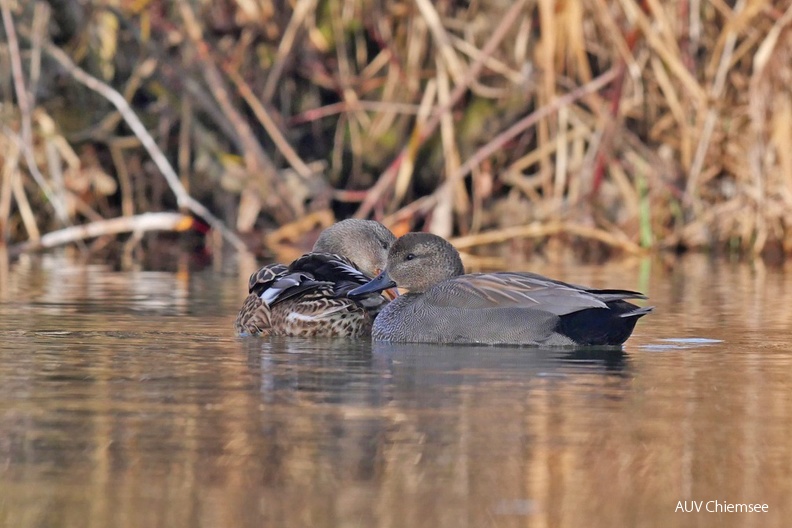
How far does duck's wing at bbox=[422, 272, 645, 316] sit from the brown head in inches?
60.8

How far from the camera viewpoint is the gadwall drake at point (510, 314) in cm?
611

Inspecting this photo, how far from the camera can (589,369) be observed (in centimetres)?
560

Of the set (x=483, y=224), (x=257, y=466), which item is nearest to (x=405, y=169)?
(x=483, y=224)

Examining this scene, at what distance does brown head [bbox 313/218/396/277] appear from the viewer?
8.12 metres

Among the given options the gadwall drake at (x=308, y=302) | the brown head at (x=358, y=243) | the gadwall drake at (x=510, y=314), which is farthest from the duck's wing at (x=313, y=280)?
the brown head at (x=358, y=243)

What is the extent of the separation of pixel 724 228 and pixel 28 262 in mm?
5630

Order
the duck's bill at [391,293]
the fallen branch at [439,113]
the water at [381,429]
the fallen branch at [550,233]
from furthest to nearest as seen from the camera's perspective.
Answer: the fallen branch at [439,113] < the fallen branch at [550,233] < the duck's bill at [391,293] < the water at [381,429]

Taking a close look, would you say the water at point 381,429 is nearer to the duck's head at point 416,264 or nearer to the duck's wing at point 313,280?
the duck's wing at point 313,280

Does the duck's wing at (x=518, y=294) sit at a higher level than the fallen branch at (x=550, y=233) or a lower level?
lower

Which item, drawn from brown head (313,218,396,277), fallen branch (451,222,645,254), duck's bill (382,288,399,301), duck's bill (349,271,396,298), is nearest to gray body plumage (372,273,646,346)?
→ duck's bill (349,271,396,298)

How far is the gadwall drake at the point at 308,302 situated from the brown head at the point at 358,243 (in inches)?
33.8

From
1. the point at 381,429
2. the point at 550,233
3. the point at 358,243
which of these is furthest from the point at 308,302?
the point at 550,233

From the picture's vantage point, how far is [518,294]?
6.27 m

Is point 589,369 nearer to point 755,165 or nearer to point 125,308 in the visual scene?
point 125,308
